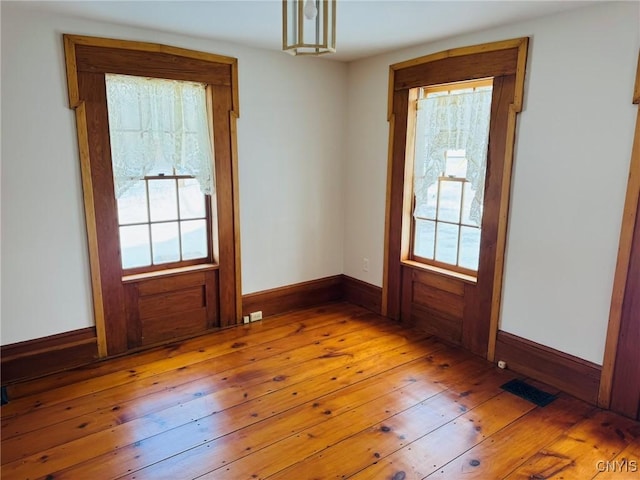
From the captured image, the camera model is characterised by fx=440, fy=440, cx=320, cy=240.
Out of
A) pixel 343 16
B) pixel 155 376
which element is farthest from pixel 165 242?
pixel 343 16

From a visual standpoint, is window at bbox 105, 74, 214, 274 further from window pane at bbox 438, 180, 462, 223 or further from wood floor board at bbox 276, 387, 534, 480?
wood floor board at bbox 276, 387, 534, 480

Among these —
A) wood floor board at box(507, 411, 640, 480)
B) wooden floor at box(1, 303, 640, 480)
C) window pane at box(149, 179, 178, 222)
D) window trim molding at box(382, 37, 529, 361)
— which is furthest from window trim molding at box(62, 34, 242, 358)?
wood floor board at box(507, 411, 640, 480)

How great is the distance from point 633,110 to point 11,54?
3.56 metres

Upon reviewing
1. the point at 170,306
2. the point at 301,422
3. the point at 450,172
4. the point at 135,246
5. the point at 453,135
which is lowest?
the point at 301,422

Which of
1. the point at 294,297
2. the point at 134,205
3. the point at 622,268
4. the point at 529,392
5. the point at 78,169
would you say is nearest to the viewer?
the point at 622,268

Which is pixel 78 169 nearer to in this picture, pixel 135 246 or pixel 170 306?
pixel 135 246

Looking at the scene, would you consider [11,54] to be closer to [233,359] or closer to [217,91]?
[217,91]

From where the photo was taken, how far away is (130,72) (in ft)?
9.91

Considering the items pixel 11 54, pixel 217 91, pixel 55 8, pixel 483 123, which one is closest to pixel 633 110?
pixel 483 123

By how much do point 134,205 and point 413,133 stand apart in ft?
7.46

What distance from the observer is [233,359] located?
10.6 feet

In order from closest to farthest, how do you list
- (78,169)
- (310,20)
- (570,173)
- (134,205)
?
1. (310,20)
2. (570,173)
3. (78,169)
4. (134,205)

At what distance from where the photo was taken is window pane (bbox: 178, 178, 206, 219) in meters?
3.47

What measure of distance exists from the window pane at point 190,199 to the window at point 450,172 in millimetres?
1778
